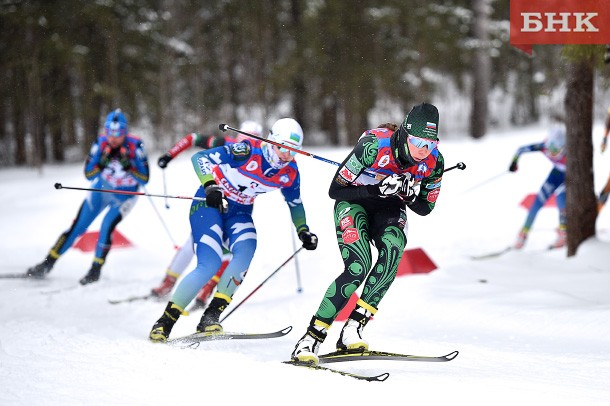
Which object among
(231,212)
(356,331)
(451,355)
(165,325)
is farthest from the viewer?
(231,212)

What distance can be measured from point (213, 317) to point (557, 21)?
348 centimetres

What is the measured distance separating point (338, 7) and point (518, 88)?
11.7 meters

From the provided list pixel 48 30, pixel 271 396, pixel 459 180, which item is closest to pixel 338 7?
pixel 48 30

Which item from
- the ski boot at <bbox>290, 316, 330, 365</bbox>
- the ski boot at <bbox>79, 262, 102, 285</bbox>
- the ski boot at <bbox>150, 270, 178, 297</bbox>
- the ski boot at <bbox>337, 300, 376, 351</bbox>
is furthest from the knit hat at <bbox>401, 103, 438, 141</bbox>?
the ski boot at <bbox>79, 262, 102, 285</bbox>

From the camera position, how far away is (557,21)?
575 centimetres

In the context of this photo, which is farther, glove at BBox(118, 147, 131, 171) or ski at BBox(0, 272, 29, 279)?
ski at BBox(0, 272, 29, 279)

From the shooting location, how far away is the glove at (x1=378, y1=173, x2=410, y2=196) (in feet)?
14.2

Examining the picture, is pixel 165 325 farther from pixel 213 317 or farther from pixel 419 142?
pixel 419 142

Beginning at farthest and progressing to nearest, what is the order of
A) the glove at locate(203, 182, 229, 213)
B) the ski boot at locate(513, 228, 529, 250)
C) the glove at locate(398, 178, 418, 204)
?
the ski boot at locate(513, 228, 529, 250)
the glove at locate(203, 182, 229, 213)
the glove at locate(398, 178, 418, 204)

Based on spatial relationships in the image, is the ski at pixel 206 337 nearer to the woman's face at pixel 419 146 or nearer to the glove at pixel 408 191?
the glove at pixel 408 191

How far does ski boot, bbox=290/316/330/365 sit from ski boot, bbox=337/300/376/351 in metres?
0.13

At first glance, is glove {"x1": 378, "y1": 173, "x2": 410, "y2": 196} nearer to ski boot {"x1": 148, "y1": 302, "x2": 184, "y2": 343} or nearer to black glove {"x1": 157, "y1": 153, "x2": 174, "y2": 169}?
ski boot {"x1": 148, "y1": 302, "x2": 184, "y2": 343}

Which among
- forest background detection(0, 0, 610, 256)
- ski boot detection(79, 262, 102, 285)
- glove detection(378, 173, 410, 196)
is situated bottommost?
ski boot detection(79, 262, 102, 285)

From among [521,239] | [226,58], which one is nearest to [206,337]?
[521,239]
